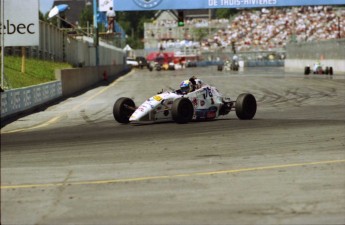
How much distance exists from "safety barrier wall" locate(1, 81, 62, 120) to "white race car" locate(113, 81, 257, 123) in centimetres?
467

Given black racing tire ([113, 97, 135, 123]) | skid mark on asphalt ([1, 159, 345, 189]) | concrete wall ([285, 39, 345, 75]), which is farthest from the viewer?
concrete wall ([285, 39, 345, 75])

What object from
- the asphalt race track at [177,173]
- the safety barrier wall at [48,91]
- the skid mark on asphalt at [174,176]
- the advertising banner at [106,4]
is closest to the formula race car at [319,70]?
the safety barrier wall at [48,91]

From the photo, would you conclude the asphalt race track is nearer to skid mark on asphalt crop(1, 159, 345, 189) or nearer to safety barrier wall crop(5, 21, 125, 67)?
skid mark on asphalt crop(1, 159, 345, 189)

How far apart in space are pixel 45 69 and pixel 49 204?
3113cm

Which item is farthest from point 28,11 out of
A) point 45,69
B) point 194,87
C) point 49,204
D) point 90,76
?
point 90,76

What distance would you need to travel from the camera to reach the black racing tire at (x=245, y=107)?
60.6ft

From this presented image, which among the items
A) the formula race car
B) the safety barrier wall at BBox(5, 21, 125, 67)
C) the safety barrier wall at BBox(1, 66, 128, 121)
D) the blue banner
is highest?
the blue banner

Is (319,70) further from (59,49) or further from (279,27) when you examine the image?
(279,27)

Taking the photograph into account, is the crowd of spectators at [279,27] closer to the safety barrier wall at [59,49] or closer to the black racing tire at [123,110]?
the safety barrier wall at [59,49]

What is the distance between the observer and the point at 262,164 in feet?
35.4

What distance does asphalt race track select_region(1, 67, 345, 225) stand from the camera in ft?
24.7

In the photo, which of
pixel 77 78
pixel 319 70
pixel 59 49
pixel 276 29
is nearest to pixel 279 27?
pixel 276 29

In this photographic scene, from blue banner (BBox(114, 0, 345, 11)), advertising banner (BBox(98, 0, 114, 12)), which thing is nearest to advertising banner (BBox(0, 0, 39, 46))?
blue banner (BBox(114, 0, 345, 11))

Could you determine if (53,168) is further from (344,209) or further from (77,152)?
(344,209)
